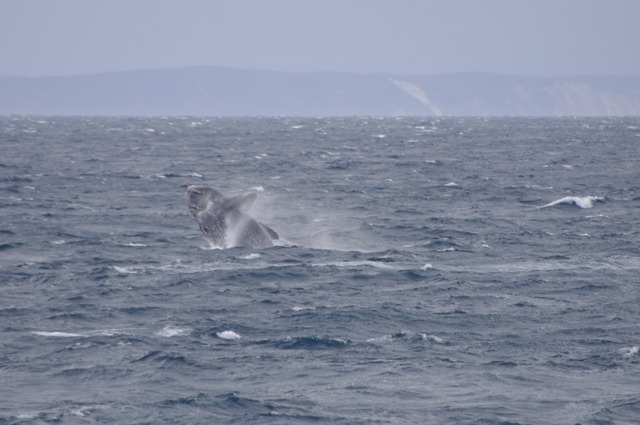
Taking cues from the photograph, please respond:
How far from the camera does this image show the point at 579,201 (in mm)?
48938

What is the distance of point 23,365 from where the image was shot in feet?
69.2

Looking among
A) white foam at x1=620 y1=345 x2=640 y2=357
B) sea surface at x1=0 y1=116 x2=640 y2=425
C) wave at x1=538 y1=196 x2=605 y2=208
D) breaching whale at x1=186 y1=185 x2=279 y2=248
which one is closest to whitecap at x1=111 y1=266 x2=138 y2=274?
sea surface at x1=0 y1=116 x2=640 y2=425

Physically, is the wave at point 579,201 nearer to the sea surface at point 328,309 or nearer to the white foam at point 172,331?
the sea surface at point 328,309

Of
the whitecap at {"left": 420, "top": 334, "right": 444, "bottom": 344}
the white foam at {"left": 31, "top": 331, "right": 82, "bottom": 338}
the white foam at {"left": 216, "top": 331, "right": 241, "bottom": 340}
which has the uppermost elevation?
the whitecap at {"left": 420, "top": 334, "right": 444, "bottom": 344}

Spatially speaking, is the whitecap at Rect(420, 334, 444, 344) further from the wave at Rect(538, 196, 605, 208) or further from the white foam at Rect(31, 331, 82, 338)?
the wave at Rect(538, 196, 605, 208)

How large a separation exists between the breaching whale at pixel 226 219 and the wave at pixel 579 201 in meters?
18.1

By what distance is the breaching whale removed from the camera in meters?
32.5

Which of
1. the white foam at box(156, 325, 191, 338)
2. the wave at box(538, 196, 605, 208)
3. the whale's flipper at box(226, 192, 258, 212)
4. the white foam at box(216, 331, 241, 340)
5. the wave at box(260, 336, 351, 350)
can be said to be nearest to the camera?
the wave at box(260, 336, 351, 350)

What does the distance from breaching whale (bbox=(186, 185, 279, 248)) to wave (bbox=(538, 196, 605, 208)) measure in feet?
59.3

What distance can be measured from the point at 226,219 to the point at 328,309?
8.16m

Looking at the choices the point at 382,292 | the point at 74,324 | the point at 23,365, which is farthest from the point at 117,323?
the point at 382,292

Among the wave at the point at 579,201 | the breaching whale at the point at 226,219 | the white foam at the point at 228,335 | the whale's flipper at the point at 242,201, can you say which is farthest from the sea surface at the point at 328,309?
the whale's flipper at the point at 242,201

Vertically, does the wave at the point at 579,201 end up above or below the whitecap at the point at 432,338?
above

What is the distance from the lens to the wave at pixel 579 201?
1898 inches
